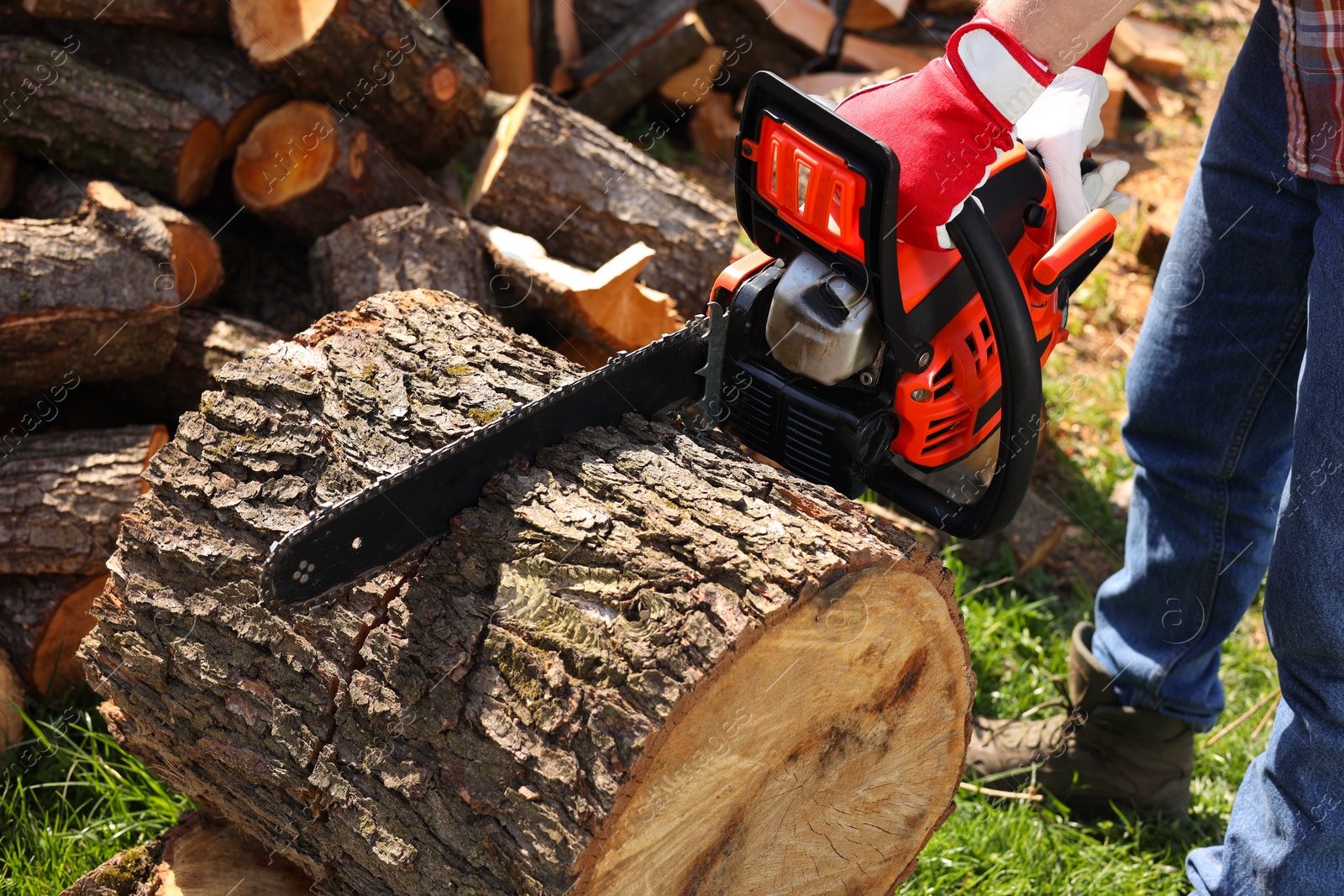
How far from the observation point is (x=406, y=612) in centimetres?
189

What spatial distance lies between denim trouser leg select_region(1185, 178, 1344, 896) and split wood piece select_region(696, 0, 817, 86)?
3.62 metres

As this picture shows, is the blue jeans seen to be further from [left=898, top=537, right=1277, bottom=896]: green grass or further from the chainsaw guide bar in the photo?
the chainsaw guide bar

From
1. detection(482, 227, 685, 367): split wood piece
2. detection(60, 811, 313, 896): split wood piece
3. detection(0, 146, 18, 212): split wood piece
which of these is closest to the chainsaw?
detection(60, 811, 313, 896): split wood piece

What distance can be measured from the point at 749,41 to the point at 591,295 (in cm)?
259

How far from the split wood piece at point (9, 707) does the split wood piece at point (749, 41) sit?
398 centimetres

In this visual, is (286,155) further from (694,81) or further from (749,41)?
(749,41)

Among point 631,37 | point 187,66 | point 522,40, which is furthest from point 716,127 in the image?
point 187,66

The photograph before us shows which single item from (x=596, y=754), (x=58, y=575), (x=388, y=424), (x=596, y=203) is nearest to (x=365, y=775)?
(x=596, y=754)

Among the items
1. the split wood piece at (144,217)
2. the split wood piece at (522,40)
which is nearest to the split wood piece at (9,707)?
the split wood piece at (144,217)

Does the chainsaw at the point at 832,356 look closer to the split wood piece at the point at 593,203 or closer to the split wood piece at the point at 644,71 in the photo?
the split wood piece at the point at 593,203

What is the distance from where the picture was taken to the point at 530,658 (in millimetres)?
1760

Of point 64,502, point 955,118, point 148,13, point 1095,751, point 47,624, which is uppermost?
point 955,118

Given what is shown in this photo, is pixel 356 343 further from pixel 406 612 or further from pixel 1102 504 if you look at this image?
pixel 1102 504

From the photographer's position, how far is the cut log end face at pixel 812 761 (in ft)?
5.58
